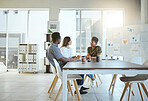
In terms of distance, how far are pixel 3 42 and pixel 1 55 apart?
0.65 m

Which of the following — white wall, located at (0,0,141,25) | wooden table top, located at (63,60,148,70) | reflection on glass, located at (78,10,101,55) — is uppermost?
white wall, located at (0,0,141,25)

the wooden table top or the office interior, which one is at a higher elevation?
the office interior

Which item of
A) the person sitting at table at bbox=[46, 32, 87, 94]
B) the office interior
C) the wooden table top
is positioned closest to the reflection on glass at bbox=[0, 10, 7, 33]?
the office interior

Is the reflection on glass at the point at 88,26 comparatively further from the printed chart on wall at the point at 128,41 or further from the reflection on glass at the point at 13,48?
the reflection on glass at the point at 13,48

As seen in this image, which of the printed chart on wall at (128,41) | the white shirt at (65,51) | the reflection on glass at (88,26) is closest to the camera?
the white shirt at (65,51)

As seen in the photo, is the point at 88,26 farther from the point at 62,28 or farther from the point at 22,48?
the point at 22,48

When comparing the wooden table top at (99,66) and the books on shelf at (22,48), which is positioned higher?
the books on shelf at (22,48)

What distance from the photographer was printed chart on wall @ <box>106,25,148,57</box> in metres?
5.60

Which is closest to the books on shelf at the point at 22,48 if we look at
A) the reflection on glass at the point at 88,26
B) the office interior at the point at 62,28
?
the office interior at the point at 62,28

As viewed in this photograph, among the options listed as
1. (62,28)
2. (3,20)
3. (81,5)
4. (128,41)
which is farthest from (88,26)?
(3,20)

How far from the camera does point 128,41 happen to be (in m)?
5.84

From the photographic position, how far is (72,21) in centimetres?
732

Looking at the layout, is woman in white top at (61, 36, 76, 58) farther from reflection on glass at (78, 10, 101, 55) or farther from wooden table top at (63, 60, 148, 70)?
reflection on glass at (78, 10, 101, 55)

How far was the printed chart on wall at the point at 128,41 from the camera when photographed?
5.60m
